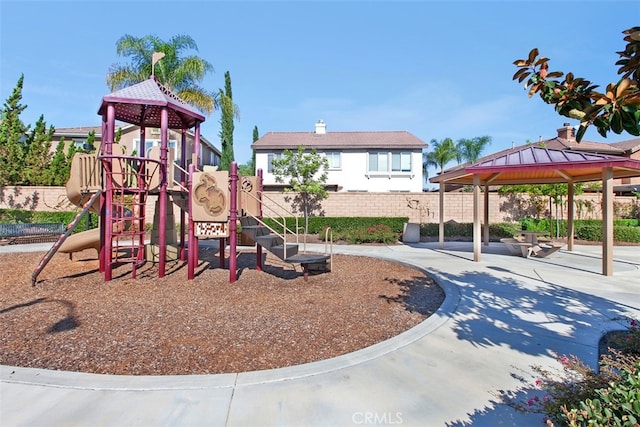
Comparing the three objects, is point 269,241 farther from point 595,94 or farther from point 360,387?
point 595,94

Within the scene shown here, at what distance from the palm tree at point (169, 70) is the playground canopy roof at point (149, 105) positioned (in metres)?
10.3

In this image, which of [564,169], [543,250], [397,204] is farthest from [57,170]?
[543,250]

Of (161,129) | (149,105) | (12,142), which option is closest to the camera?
(161,129)

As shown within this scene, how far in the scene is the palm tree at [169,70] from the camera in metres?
18.6

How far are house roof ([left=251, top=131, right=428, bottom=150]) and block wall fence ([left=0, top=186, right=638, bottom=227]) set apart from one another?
7341 millimetres

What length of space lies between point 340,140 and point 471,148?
2330cm

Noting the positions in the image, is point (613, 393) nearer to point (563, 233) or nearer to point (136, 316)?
point (136, 316)

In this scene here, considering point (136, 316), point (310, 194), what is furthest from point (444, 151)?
point (136, 316)

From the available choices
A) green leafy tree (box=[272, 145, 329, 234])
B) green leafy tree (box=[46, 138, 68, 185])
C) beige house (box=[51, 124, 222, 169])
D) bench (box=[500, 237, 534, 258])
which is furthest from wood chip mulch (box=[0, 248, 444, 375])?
beige house (box=[51, 124, 222, 169])

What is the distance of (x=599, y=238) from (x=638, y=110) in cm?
1833

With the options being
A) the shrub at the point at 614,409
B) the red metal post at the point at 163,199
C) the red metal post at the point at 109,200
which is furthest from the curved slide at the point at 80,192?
the shrub at the point at 614,409

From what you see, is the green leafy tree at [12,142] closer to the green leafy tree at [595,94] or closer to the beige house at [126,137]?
the beige house at [126,137]

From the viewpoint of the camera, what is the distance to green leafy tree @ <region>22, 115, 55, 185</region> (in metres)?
19.5

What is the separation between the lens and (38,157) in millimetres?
19938
